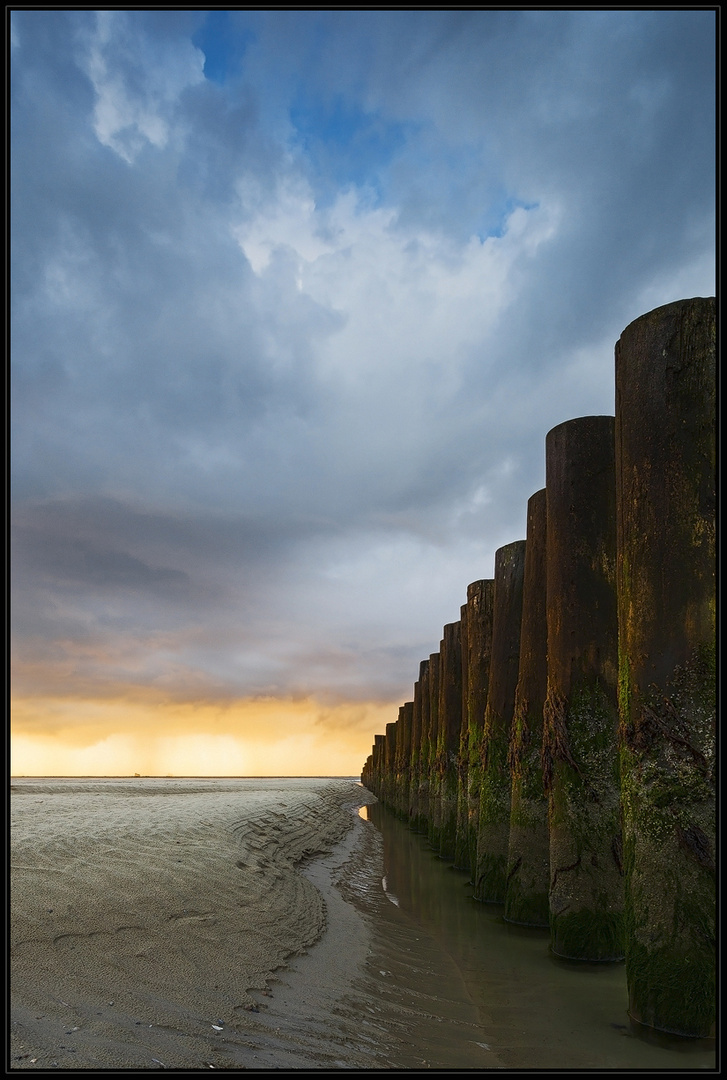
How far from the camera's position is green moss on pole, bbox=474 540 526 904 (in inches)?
314

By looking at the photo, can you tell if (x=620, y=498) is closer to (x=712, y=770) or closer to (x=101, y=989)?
(x=712, y=770)

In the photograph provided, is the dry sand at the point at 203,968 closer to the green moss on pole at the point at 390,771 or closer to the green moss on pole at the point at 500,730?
the green moss on pole at the point at 500,730

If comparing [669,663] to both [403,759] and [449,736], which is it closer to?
[449,736]

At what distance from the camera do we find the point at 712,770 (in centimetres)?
395

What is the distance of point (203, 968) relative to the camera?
441cm

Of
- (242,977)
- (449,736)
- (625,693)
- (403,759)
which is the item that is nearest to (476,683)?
(449,736)

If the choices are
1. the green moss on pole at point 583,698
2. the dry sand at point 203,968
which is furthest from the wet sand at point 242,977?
the green moss on pole at point 583,698

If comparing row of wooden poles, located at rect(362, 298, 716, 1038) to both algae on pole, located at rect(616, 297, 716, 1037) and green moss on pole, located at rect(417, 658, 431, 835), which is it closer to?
algae on pole, located at rect(616, 297, 716, 1037)

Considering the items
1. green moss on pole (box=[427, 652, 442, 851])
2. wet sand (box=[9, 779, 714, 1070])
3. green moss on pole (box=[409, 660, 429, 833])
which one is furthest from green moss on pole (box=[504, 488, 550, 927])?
green moss on pole (box=[409, 660, 429, 833])

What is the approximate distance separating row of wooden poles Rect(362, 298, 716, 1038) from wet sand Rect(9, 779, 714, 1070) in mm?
539

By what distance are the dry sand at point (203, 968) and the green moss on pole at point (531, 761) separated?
1071 mm

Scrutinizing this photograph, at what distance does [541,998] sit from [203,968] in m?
2.35

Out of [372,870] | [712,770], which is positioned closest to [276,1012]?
[712,770]
